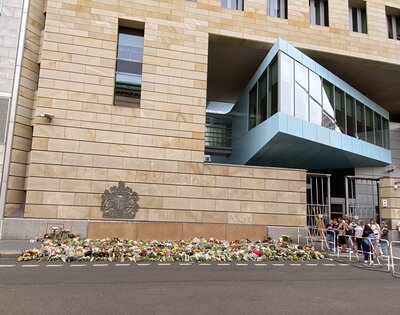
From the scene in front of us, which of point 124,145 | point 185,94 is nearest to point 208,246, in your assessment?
point 124,145

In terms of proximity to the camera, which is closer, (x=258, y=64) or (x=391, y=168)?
(x=258, y=64)

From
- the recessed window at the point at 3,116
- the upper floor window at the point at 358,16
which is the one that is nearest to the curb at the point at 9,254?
the recessed window at the point at 3,116

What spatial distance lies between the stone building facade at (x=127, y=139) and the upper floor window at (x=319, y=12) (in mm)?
6702

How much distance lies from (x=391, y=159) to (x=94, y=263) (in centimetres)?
2402

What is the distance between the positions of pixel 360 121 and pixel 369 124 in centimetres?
149

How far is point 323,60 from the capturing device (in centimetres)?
2316

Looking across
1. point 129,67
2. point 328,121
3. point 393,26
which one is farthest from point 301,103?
point 393,26

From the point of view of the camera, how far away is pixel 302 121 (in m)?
19.2

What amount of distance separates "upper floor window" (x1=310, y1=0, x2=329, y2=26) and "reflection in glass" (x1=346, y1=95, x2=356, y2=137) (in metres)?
5.27

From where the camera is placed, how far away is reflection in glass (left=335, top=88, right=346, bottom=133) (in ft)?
73.7

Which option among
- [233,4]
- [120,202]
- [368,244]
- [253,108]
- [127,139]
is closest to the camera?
[368,244]

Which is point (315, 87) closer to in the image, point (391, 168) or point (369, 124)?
point (369, 124)

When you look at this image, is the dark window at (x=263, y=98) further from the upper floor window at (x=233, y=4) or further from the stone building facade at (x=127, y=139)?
the upper floor window at (x=233, y=4)

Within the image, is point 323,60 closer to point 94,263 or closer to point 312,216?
point 312,216
